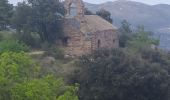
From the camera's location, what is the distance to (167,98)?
42000 millimetres

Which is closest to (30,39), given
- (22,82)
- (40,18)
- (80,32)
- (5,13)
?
(40,18)

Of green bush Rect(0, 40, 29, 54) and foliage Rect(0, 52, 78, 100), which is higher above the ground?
foliage Rect(0, 52, 78, 100)

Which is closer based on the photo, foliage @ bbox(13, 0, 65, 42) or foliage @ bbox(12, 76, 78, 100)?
foliage @ bbox(12, 76, 78, 100)

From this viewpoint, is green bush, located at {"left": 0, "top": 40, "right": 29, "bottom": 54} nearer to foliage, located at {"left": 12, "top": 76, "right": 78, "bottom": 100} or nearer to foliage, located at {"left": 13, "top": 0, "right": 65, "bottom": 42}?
foliage, located at {"left": 13, "top": 0, "right": 65, "bottom": 42}

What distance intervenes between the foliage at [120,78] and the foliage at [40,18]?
5.73m

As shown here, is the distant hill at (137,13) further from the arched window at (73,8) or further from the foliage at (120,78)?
the foliage at (120,78)

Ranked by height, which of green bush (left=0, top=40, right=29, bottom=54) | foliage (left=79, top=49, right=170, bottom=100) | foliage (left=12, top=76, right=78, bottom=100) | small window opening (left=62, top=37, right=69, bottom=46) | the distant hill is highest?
foliage (left=12, top=76, right=78, bottom=100)

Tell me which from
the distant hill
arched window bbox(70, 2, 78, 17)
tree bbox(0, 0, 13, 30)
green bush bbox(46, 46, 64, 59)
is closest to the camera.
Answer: green bush bbox(46, 46, 64, 59)

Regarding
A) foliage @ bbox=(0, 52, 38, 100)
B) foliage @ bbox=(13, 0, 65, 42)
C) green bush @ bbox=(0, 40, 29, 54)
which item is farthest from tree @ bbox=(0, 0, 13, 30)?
foliage @ bbox=(0, 52, 38, 100)

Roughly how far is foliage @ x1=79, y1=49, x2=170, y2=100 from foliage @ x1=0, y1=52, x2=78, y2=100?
9897mm

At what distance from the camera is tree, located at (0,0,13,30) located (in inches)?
1911

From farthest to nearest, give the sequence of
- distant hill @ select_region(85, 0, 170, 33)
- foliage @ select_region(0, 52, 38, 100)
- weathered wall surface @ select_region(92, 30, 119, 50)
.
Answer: distant hill @ select_region(85, 0, 170, 33) → weathered wall surface @ select_region(92, 30, 119, 50) → foliage @ select_region(0, 52, 38, 100)

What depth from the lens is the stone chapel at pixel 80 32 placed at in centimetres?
4619

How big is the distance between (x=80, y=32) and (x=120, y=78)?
763cm
